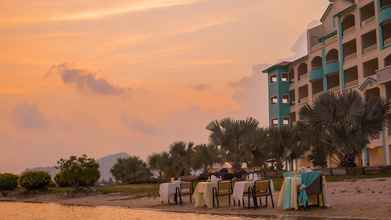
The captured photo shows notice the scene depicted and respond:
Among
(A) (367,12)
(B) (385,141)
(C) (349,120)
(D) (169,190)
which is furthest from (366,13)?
(D) (169,190)

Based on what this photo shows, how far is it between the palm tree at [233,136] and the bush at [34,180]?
13.3 m

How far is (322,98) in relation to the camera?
32.4 m

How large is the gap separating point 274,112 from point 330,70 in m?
14.2

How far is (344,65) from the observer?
5269 centimetres

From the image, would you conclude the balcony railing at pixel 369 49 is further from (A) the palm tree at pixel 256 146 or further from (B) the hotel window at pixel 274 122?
(B) the hotel window at pixel 274 122

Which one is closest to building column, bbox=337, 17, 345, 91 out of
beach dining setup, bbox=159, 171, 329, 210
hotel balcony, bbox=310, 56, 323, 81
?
hotel balcony, bbox=310, 56, 323, 81

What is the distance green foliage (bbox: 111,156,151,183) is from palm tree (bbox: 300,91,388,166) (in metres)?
30.6

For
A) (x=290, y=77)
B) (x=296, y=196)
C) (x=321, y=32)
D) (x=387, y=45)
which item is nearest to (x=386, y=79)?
(x=387, y=45)

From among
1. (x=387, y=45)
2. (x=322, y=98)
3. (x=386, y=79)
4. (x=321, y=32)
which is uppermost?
(x=321, y=32)

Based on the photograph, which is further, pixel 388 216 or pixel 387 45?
pixel 387 45

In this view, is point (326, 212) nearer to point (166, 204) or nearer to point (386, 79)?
point (166, 204)

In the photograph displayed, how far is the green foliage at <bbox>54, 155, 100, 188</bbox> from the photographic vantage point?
1395 inches

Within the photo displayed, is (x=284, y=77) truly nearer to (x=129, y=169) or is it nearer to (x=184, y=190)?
(x=129, y=169)

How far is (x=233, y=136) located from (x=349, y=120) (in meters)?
13.7
